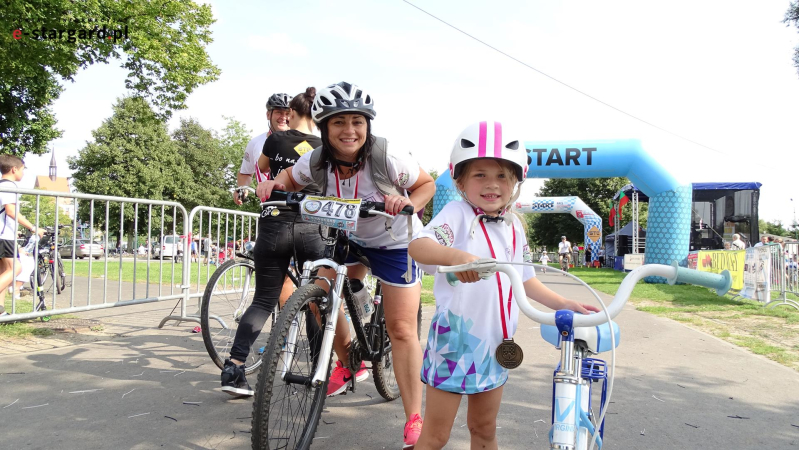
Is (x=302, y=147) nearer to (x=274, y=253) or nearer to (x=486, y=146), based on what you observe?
(x=274, y=253)

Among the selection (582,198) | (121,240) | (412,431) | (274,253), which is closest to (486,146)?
(412,431)

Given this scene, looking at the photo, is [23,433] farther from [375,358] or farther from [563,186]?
[563,186]

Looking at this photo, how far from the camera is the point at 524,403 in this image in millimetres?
3777

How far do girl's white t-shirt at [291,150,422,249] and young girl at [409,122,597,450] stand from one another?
3.12 ft

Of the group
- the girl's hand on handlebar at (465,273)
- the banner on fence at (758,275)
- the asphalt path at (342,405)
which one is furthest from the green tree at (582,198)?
the girl's hand on handlebar at (465,273)

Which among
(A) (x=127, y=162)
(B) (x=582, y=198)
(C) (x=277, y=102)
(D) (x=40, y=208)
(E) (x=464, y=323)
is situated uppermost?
(A) (x=127, y=162)

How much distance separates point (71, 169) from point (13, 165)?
52.0 metres

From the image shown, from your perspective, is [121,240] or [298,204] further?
[121,240]

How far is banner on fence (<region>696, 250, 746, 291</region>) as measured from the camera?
11766 millimetres

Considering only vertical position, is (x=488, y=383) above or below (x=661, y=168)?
below

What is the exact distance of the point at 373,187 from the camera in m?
3.21

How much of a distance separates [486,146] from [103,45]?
13.5 meters

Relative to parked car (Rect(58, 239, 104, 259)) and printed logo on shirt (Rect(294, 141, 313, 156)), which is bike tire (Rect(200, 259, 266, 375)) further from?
parked car (Rect(58, 239, 104, 259))

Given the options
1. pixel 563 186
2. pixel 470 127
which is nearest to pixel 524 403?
pixel 470 127
